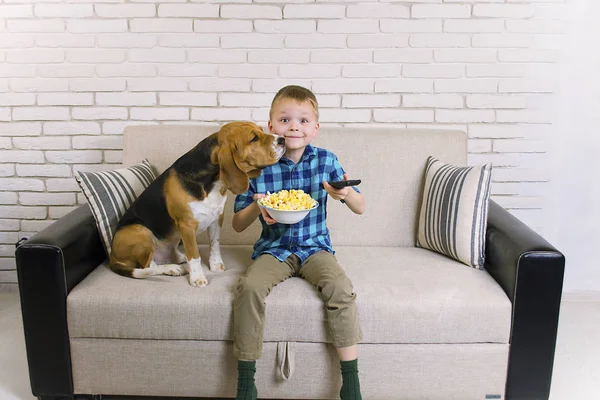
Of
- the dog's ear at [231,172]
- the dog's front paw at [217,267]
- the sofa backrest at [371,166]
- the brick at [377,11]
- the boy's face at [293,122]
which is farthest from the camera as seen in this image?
the brick at [377,11]

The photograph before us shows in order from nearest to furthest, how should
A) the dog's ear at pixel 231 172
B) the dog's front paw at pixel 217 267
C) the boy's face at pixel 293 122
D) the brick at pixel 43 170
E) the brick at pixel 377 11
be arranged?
the dog's ear at pixel 231 172, the boy's face at pixel 293 122, the dog's front paw at pixel 217 267, the brick at pixel 377 11, the brick at pixel 43 170

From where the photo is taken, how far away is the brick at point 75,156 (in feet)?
10.7

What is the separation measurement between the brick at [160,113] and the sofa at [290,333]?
1117 mm

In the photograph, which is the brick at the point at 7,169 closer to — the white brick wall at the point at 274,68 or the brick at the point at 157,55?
the white brick wall at the point at 274,68

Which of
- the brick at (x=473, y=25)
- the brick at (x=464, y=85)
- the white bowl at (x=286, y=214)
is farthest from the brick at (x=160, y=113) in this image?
the brick at (x=473, y=25)

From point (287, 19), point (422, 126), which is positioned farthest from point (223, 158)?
point (422, 126)

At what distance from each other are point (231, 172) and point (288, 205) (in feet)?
0.86

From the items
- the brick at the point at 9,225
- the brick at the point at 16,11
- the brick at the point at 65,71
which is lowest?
the brick at the point at 9,225

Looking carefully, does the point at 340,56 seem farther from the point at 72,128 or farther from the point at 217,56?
the point at 72,128

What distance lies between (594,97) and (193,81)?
2283 mm

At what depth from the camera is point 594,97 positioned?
3.19 metres

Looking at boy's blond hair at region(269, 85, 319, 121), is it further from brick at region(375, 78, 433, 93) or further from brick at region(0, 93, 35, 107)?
brick at region(0, 93, 35, 107)

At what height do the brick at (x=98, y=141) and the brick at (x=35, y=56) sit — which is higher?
the brick at (x=35, y=56)

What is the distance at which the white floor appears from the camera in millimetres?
2371
